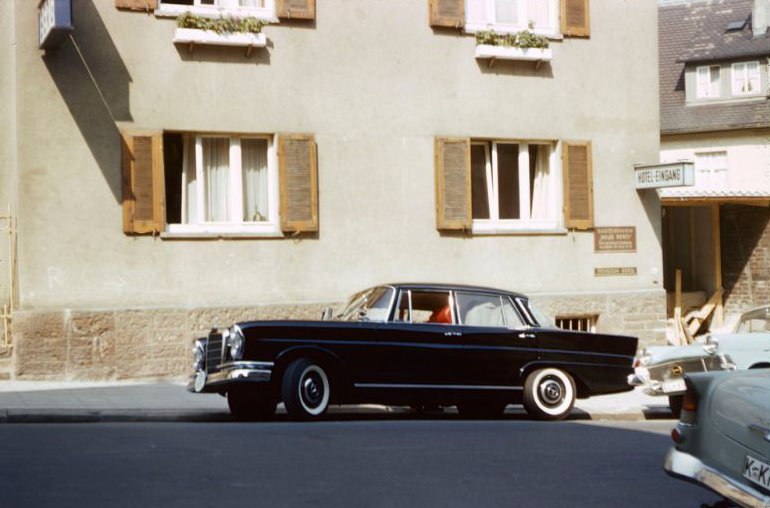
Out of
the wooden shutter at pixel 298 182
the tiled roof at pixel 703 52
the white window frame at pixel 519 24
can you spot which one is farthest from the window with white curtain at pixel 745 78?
the wooden shutter at pixel 298 182

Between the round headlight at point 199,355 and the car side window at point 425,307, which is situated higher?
the car side window at point 425,307

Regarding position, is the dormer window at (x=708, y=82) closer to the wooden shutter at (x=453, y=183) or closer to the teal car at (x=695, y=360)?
the wooden shutter at (x=453, y=183)

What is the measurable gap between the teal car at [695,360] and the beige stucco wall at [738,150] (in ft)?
66.9

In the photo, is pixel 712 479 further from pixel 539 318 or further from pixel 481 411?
pixel 481 411

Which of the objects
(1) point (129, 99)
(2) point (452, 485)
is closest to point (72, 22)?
(1) point (129, 99)

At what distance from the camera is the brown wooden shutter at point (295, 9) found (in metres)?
17.5

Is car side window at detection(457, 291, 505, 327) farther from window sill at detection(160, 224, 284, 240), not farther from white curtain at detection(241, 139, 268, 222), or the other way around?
white curtain at detection(241, 139, 268, 222)

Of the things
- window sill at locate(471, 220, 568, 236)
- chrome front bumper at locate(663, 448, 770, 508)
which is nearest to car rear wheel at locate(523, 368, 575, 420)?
window sill at locate(471, 220, 568, 236)

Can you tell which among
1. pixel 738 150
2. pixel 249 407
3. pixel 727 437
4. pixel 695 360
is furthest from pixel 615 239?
pixel 738 150

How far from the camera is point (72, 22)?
617 inches

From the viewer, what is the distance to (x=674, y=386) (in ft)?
44.0

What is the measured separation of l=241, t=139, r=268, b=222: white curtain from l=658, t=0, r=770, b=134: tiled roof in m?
20.1

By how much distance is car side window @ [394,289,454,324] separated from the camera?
12992mm

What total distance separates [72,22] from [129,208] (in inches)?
108
